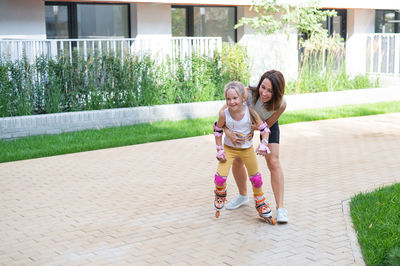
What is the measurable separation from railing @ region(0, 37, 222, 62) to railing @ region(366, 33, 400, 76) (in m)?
6.15

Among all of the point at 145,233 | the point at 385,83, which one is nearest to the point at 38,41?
the point at 145,233

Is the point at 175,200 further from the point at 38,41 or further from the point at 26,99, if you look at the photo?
the point at 38,41

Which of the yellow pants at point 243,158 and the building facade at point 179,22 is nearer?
the yellow pants at point 243,158

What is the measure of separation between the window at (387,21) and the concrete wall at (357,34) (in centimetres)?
76

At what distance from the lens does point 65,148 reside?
9.42m

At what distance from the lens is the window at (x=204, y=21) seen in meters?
16.8

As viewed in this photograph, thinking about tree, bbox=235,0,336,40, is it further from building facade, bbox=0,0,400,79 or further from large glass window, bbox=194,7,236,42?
large glass window, bbox=194,7,236,42

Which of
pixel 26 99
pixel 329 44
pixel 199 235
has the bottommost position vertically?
pixel 199 235

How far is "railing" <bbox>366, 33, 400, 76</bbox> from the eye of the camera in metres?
17.5

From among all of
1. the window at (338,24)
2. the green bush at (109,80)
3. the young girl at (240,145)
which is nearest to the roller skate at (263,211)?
the young girl at (240,145)

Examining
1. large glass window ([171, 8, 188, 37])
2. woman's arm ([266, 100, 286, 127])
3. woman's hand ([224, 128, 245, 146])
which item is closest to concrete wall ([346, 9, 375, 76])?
large glass window ([171, 8, 188, 37])

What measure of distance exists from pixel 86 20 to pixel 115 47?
296 centimetres

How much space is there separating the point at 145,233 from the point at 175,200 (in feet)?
3.89

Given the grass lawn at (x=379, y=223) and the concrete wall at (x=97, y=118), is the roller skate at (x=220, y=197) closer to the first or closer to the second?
the grass lawn at (x=379, y=223)
